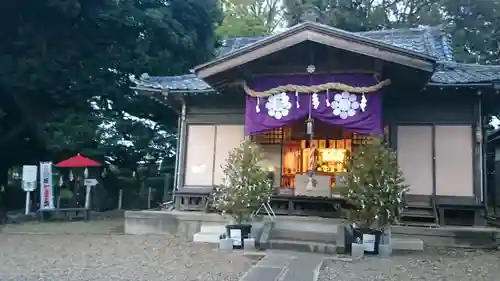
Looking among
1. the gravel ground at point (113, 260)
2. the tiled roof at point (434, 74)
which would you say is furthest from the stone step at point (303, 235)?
the tiled roof at point (434, 74)

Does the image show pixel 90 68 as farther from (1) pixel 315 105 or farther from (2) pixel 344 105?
(2) pixel 344 105

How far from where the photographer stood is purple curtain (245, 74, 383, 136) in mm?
10359

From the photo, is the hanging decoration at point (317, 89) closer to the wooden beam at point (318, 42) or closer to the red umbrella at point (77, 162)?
the wooden beam at point (318, 42)

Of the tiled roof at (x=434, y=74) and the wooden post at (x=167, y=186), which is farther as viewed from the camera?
the wooden post at (x=167, y=186)

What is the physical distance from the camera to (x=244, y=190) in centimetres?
905

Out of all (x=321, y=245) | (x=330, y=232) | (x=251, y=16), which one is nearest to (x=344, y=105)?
(x=330, y=232)

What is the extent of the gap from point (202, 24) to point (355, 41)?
34.7 feet

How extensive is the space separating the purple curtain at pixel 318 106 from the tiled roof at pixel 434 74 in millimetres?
1352

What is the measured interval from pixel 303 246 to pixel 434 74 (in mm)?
5301

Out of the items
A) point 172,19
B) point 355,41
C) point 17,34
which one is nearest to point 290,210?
point 355,41

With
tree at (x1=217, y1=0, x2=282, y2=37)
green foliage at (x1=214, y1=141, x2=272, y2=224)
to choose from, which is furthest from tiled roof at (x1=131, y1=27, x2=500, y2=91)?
tree at (x1=217, y1=0, x2=282, y2=37)

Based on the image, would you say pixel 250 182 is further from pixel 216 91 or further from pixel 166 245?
pixel 216 91

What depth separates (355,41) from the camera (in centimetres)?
981

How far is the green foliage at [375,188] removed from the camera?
338 inches
